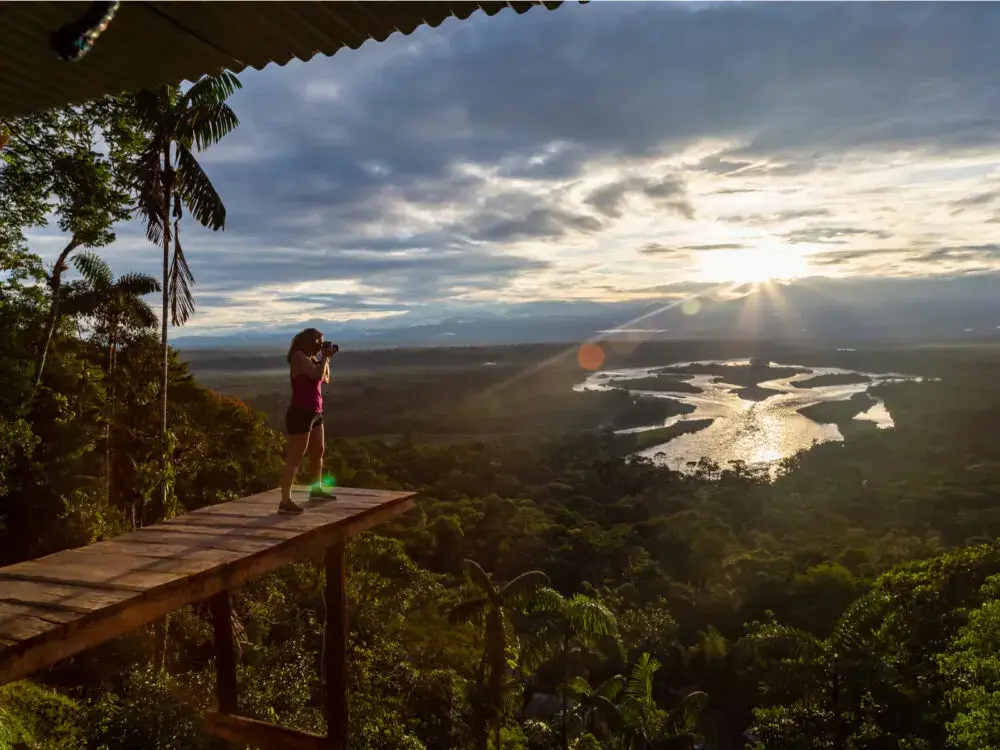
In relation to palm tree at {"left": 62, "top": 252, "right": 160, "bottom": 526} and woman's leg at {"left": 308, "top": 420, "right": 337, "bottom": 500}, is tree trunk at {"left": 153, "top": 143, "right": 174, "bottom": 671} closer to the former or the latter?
palm tree at {"left": 62, "top": 252, "right": 160, "bottom": 526}

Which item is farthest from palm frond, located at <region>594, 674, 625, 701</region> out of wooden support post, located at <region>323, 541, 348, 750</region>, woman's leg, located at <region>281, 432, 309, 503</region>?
woman's leg, located at <region>281, 432, 309, 503</region>

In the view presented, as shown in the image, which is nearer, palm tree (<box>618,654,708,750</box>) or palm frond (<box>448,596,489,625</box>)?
palm frond (<box>448,596,489,625</box>)

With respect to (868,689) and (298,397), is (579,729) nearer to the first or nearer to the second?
(868,689)

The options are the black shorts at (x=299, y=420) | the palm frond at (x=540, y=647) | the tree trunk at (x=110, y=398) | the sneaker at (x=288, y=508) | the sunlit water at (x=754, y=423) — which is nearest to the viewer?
the black shorts at (x=299, y=420)

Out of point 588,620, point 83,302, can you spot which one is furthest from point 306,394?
point 83,302

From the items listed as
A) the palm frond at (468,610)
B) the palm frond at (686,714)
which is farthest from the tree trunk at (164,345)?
the palm frond at (686,714)

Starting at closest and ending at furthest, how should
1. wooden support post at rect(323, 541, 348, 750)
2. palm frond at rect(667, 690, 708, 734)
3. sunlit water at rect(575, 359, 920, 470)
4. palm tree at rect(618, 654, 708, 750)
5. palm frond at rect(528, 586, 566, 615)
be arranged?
wooden support post at rect(323, 541, 348, 750) < palm frond at rect(528, 586, 566, 615) < palm tree at rect(618, 654, 708, 750) < palm frond at rect(667, 690, 708, 734) < sunlit water at rect(575, 359, 920, 470)

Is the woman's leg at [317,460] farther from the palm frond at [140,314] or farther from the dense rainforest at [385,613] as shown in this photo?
the palm frond at [140,314]
